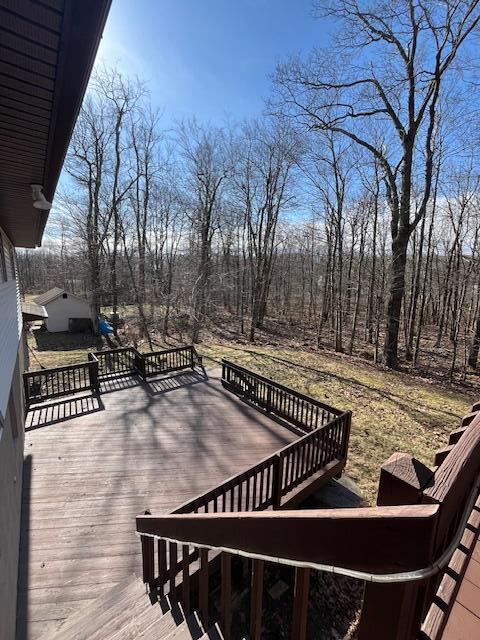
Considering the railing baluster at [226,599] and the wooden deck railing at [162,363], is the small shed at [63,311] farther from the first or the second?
the railing baluster at [226,599]

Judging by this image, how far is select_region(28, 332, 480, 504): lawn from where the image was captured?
6.41 meters

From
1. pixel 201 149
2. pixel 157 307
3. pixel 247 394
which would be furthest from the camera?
pixel 157 307

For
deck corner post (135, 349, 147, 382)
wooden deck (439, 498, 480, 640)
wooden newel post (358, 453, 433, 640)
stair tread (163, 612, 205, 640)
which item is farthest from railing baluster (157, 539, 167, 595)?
deck corner post (135, 349, 147, 382)

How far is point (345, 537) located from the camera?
2.49ft

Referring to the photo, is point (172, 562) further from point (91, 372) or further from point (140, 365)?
point (140, 365)

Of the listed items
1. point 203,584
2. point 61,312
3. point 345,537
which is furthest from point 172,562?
point 61,312

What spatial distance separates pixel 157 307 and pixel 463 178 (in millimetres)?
18302

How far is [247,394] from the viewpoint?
8.15m

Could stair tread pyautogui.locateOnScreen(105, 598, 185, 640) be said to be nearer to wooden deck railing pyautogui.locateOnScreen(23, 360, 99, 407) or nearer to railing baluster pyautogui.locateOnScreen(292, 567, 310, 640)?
railing baluster pyautogui.locateOnScreen(292, 567, 310, 640)

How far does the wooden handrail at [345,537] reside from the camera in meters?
0.63

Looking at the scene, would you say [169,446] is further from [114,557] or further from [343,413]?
[343,413]

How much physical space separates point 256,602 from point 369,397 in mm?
8429

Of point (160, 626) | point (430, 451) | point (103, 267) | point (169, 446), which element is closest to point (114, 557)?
point (160, 626)

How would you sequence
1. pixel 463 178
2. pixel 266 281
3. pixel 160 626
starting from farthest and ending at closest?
pixel 266 281 → pixel 463 178 → pixel 160 626
